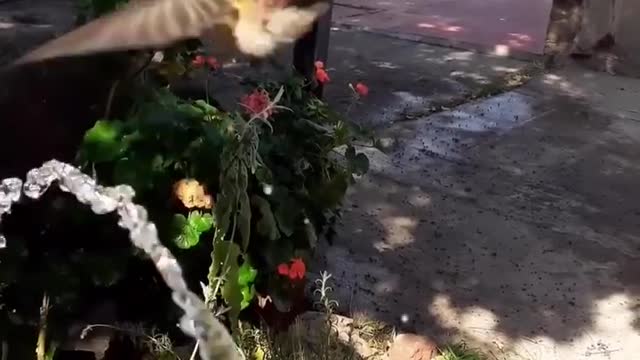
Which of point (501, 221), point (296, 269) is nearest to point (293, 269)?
point (296, 269)

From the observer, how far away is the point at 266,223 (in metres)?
2.35

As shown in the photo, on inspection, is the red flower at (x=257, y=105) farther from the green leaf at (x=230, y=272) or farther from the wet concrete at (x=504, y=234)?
the wet concrete at (x=504, y=234)

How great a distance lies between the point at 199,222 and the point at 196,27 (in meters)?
0.90

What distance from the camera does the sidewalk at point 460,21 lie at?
27.3ft

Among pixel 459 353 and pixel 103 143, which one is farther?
pixel 459 353

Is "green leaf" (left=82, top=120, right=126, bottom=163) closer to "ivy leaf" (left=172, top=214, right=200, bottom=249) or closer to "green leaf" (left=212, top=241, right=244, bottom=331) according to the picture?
"ivy leaf" (left=172, top=214, right=200, bottom=249)

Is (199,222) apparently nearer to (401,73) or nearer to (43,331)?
(43,331)

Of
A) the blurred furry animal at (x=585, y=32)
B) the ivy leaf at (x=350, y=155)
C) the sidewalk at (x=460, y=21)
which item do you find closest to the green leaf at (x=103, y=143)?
the ivy leaf at (x=350, y=155)

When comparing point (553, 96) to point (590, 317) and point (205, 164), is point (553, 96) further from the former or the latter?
point (205, 164)

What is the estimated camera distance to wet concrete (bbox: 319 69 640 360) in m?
3.31

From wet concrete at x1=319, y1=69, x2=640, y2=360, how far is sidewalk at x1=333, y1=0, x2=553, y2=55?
2411mm

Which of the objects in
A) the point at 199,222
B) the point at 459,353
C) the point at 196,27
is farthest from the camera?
the point at 459,353

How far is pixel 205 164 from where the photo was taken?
234cm

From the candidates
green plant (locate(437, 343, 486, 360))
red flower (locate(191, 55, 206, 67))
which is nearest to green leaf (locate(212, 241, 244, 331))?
red flower (locate(191, 55, 206, 67))
